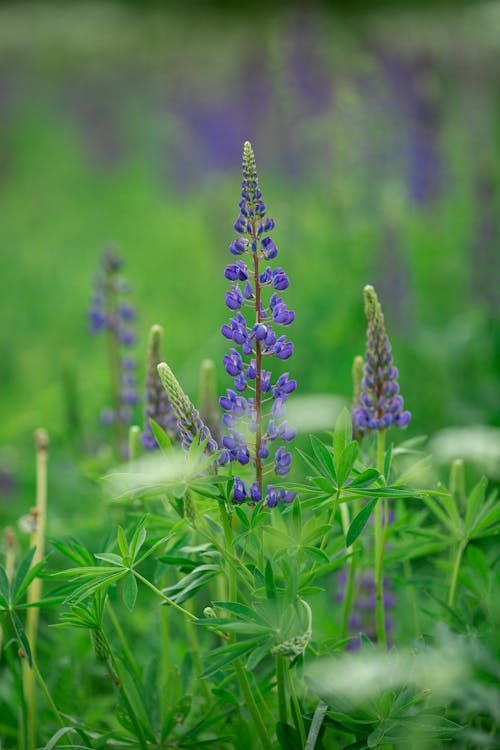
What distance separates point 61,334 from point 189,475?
2.61 metres

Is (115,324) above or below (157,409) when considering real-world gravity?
above

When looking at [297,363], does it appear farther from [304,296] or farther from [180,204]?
[180,204]

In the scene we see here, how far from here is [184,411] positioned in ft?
2.54

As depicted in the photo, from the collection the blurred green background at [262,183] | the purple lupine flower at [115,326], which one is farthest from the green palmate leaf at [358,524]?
the blurred green background at [262,183]

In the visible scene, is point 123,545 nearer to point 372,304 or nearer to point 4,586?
point 4,586

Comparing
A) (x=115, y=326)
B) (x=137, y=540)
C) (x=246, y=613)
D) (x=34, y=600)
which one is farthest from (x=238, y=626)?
(x=115, y=326)

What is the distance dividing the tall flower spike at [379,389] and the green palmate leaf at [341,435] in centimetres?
9

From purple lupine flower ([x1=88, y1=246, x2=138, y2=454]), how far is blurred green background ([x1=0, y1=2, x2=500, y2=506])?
0.09m

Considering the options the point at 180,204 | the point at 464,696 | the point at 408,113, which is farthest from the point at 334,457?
the point at 180,204

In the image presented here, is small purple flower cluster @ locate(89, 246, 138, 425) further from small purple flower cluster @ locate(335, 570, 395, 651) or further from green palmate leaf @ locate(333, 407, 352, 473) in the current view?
green palmate leaf @ locate(333, 407, 352, 473)

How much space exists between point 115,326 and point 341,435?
813 millimetres

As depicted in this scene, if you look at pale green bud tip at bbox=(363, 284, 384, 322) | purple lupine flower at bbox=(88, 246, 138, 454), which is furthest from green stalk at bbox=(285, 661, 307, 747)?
purple lupine flower at bbox=(88, 246, 138, 454)

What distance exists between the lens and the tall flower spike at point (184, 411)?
0.76 m

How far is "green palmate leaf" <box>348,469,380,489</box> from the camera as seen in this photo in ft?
2.66
